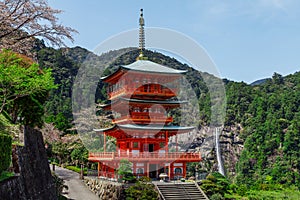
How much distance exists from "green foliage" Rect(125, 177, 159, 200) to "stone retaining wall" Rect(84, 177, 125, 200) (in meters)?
0.52

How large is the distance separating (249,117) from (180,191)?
37.7 meters

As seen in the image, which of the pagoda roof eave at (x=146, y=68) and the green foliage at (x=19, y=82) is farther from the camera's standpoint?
the pagoda roof eave at (x=146, y=68)

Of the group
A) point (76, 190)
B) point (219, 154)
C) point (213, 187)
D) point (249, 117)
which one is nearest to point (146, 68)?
point (213, 187)

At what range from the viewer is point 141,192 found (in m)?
20.3

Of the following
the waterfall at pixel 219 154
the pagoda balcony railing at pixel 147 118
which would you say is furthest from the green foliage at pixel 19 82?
the waterfall at pixel 219 154

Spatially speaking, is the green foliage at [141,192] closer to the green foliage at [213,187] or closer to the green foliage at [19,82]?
the green foliage at [213,187]

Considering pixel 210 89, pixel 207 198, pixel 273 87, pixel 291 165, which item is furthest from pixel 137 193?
pixel 273 87

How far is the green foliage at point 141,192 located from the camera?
796 inches

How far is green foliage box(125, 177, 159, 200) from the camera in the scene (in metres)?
20.2

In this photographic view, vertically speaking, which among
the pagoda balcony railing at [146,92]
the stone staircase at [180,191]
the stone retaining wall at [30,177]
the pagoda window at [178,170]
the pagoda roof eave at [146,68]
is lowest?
the stone staircase at [180,191]

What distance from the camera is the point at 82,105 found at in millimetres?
45438

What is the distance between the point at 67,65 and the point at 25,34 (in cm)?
4867

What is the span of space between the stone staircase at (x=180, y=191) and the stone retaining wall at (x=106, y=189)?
2.11 metres

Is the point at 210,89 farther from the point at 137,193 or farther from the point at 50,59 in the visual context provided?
the point at 137,193
